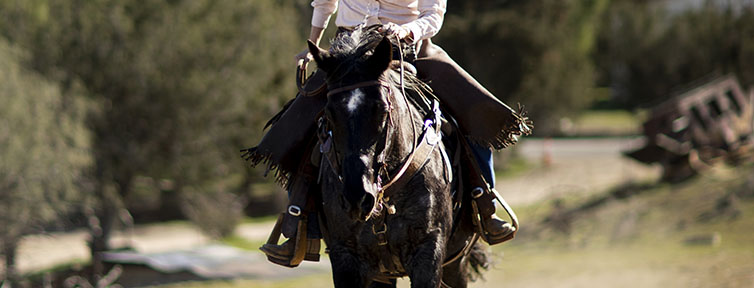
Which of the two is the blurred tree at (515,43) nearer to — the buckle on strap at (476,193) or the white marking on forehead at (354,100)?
the buckle on strap at (476,193)

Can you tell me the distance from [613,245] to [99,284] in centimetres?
1135

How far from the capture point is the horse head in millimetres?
4512

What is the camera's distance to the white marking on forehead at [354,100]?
15.1 feet

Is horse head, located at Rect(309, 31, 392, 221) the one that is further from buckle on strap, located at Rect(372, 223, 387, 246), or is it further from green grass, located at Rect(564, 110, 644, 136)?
green grass, located at Rect(564, 110, 644, 136)

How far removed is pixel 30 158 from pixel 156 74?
7496 mm

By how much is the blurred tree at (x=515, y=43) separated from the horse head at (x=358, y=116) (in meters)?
29.3

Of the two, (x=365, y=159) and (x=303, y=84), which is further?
(x=303, y=84)

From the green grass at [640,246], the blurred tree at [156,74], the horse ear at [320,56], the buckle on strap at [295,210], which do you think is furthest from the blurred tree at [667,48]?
the horse ear at [320,56]

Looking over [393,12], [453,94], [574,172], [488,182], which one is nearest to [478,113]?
[453,94]

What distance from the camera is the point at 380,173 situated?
15.6 feet

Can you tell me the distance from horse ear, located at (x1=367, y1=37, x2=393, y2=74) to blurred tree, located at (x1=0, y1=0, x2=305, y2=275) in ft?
75.4

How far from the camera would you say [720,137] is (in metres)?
23.6

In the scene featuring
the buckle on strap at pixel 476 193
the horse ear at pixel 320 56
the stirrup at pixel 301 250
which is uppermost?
the horse ear at pixel 320 56

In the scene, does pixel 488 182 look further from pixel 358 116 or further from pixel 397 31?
pixel 358 116
